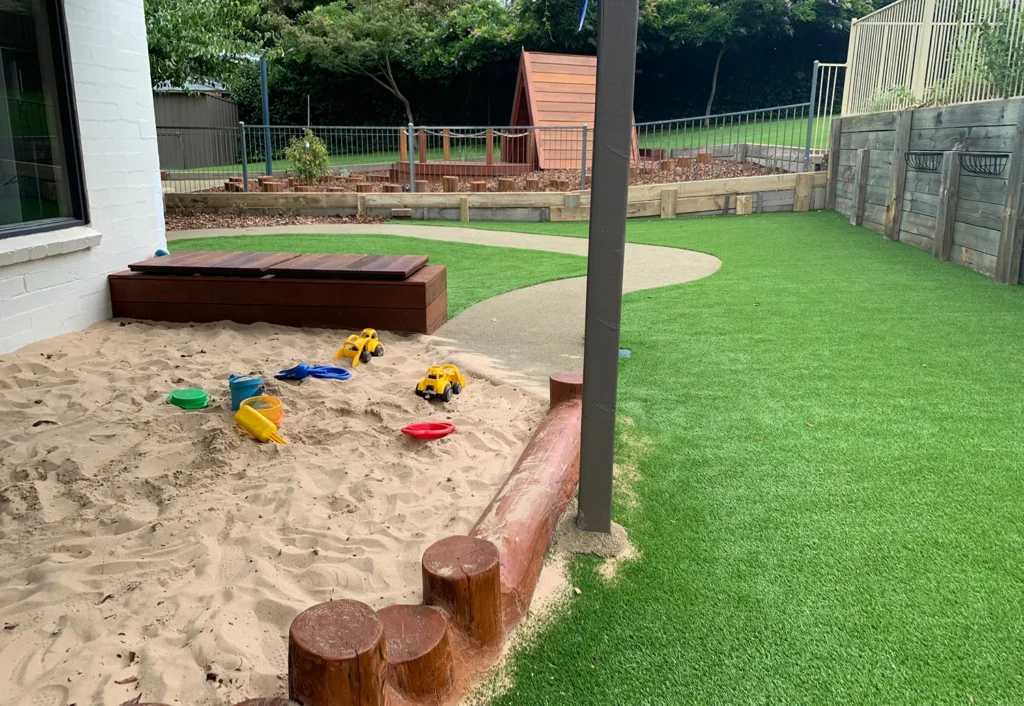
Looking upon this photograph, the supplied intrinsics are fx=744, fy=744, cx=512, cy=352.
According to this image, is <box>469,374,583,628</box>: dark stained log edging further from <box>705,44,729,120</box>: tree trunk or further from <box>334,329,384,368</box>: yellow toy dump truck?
<box>705,44,729,120</box>: tree trunk

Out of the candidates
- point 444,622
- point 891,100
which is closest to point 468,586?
point 444,622

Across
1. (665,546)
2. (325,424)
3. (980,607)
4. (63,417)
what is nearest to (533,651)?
(665,546)

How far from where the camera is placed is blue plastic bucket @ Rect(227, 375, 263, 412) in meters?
3.66

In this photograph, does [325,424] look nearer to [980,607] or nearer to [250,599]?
[250,599]

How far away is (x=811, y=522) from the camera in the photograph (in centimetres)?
282

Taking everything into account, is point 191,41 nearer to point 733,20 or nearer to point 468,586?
point 468,586

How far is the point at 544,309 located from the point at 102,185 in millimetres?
3538

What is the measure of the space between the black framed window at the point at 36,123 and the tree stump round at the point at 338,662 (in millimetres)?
4383

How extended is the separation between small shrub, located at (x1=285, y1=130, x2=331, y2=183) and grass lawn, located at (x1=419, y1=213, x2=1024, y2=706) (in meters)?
10.3

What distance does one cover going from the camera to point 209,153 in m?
17.9

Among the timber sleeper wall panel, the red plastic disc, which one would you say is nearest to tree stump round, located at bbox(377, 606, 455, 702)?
the red plastic disc

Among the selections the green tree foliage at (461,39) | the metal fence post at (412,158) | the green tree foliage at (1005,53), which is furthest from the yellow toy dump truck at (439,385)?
the green tree foliage at (461,39)

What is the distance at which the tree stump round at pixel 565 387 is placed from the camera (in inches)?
142

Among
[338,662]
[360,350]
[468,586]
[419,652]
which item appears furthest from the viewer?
[360,350]
